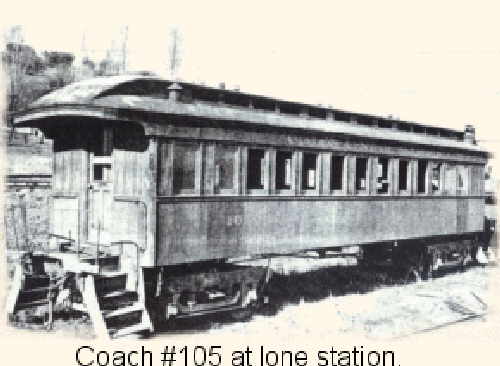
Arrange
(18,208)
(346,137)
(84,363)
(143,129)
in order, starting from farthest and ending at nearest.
A: (18,208), (346,137), (143,129), (84,363)

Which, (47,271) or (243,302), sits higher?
(47,271)

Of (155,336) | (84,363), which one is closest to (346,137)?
(155,336)

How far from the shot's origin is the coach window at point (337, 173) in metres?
11.6

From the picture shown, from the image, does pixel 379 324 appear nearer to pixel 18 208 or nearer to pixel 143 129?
pixel 143 129

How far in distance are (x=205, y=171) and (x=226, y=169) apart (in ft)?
1.61

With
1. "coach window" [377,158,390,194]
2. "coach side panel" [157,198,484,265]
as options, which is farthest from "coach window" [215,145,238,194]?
"coach window" [377,158,390,194]

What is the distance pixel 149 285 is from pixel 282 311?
3327mm

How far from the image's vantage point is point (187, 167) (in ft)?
27.6

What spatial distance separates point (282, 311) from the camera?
1052 centimetres

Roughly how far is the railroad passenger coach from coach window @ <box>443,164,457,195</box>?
3.27 meters

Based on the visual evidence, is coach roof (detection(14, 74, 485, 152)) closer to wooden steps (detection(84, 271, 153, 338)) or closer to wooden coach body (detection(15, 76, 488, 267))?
wooden coach body (detection(15, 76, 488, 267))

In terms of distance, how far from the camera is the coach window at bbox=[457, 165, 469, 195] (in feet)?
50.7

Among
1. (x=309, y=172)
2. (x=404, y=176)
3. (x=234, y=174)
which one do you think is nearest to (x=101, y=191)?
(x=234, y=174)

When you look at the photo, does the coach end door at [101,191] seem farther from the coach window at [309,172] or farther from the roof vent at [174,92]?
the coach window at [309,172]
